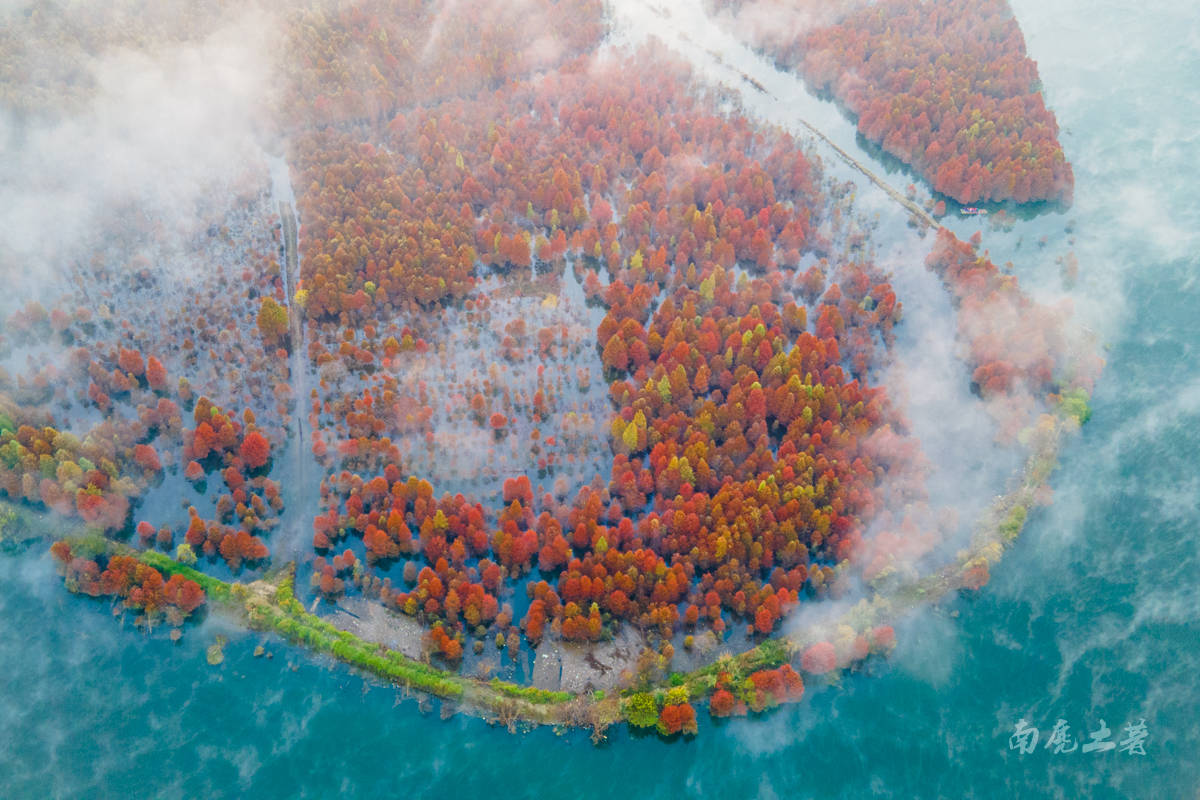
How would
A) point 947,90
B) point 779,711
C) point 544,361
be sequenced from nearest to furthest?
point 779,711, point 544,361, point 947,90

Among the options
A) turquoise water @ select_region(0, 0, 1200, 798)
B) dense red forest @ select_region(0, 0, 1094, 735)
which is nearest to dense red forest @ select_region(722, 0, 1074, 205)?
dense red forest @ select_region(0, 0, 1094, 735)

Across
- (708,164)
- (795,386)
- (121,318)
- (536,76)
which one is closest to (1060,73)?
(708,164)

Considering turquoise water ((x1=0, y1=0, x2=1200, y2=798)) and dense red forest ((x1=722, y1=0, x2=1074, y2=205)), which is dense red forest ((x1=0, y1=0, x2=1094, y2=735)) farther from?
turquoise water ((x1=0, y1=0, x2=1200, y2=798))

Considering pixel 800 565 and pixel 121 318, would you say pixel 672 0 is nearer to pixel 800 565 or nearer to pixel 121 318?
pixel 121 318

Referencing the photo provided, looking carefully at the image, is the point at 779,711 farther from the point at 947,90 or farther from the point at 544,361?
the point at 947,90

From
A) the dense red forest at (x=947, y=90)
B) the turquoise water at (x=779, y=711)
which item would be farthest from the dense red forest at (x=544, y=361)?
the turquoise water at (x=779, y=711)

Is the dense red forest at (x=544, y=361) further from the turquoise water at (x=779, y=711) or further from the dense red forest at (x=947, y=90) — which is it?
the turquoise water at (x=779, y=711)

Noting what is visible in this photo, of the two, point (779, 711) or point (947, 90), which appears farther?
point (947, 90)

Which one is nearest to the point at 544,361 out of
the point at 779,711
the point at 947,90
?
the point at 779,711

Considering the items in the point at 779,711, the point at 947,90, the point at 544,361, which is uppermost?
the point at 947,90
